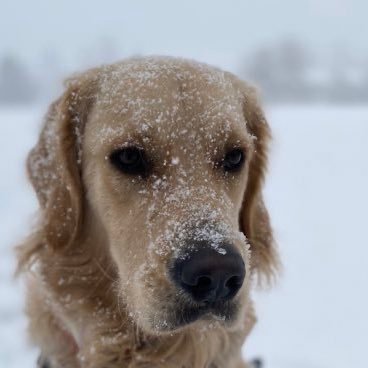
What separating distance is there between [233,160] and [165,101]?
1.62 ft

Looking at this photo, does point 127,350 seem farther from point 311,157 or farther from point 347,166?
point 311,157

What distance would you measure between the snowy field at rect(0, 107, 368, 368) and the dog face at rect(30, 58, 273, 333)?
44 centimetres

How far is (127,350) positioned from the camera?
3.20 meters

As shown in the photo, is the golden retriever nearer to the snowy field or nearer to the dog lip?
the dog lip

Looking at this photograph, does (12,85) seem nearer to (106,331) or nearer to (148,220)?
(106,331)

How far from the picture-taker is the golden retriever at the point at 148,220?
2555 mm

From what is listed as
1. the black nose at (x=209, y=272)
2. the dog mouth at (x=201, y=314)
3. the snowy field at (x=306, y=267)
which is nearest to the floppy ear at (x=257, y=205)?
the snowy field at (x=306, y=267)

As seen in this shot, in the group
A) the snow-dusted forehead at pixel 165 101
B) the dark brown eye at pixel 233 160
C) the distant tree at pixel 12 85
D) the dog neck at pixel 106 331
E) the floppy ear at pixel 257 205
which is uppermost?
the snow-dusted forehead at pixel 165 101

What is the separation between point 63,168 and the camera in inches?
129

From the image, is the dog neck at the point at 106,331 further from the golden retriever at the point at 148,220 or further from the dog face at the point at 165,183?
the dog face at the point at 165,183

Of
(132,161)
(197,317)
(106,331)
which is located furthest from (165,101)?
(106,331)

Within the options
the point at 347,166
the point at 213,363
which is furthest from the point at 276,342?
the point at 347,166

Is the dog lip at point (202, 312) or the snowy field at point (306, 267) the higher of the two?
the dog lip at point (202, 312)

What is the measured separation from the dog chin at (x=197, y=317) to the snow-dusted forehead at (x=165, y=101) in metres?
0.89
